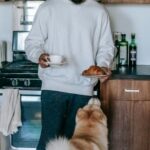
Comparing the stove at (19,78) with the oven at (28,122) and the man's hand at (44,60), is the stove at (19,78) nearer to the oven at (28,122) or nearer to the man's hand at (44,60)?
the oven at (28,122)

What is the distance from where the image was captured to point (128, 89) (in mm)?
2793

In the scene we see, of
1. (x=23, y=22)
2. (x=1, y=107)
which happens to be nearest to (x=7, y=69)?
(x=1, y=107)

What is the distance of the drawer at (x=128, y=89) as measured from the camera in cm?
278

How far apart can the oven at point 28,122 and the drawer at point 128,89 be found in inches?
19.9

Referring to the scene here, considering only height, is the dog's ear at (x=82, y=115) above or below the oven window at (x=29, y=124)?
above

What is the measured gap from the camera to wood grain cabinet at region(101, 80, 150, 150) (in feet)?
9.16

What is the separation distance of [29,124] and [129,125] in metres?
0.72

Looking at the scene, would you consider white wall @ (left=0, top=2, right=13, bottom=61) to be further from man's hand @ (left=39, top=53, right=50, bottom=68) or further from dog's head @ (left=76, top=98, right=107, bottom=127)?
dog's head @ (left=76, top=98, right=107, bottom=127)

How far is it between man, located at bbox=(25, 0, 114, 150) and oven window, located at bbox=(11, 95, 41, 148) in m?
0.46

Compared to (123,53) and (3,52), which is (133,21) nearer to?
(123,53)

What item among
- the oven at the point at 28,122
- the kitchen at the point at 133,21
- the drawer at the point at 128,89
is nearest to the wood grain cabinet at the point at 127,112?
the drawer at the point at 128,89

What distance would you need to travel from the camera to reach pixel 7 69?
2.93 metres

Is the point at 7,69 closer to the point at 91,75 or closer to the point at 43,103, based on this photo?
the point at 43,103

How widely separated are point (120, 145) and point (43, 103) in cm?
76
